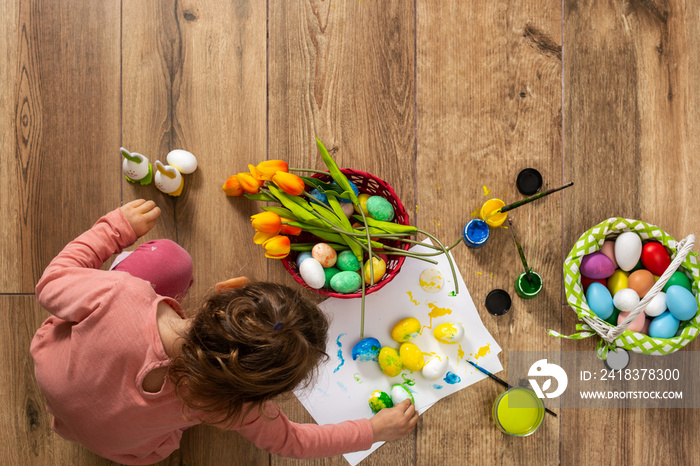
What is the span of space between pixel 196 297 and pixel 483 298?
59cm

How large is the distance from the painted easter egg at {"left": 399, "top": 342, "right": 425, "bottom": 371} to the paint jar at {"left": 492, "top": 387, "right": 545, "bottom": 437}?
0.60 ft

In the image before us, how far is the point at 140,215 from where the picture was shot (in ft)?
2.70

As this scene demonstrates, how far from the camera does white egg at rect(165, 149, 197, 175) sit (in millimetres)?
897

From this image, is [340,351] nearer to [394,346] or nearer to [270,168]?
[394,346]

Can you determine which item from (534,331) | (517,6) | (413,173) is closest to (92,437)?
(413,173)

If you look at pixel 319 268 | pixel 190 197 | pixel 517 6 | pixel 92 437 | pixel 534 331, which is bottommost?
pixel 92 437

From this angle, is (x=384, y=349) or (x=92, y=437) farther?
(x=384, y=349)

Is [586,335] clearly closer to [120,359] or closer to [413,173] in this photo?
[413,173]

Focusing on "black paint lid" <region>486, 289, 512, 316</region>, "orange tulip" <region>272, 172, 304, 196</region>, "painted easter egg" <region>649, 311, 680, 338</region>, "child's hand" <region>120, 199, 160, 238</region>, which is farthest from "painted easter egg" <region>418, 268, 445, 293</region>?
"child's hand" <region>120, 199, 160, 238</region>

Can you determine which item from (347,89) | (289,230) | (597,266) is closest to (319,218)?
(289,230)

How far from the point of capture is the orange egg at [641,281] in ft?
2.94

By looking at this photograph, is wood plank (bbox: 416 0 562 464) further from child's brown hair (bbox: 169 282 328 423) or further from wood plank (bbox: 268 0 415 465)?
child's brown hair (bbox: 169 282 328 423)

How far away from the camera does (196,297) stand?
92 centimetres

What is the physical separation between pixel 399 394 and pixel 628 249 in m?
0.53
